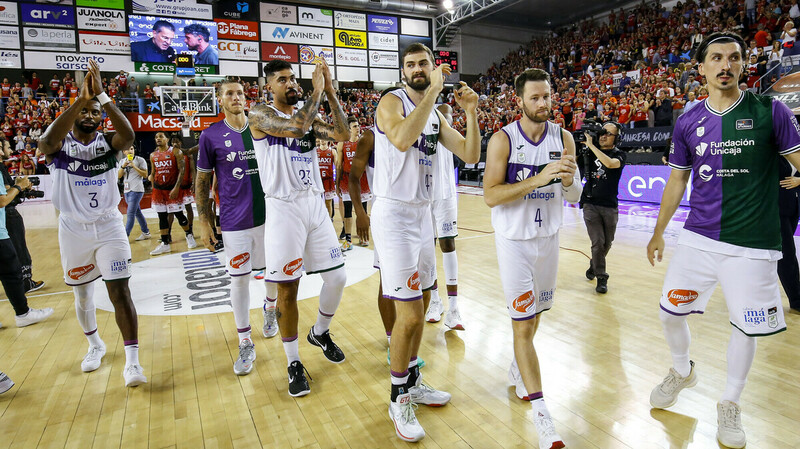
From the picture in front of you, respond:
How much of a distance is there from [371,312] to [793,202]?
13.8 ft

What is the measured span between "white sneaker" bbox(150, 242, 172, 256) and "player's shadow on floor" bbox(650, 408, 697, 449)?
8.03m

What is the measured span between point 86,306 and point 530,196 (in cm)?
358

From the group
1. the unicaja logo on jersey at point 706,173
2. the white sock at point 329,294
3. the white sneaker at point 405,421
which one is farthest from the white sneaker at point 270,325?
the unicaja logo on jersey at point 706,173

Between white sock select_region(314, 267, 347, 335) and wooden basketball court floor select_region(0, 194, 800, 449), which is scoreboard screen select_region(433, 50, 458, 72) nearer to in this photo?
wooden basketball court floor select_region(0, 194, 800, 449)

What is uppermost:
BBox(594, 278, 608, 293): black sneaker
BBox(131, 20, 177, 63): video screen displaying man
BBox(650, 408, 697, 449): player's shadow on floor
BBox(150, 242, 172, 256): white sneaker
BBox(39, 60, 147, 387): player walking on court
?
BBox(131, 20, 177, 63): video screen displaying man

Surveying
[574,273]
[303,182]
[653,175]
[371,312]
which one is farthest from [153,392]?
[653,175]

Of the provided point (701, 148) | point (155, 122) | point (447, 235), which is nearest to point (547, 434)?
point (701, 148)

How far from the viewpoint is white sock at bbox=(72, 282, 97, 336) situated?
3934 millimetres

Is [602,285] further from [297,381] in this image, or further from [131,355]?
[131,355]

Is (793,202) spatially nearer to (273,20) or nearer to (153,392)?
(153,392)

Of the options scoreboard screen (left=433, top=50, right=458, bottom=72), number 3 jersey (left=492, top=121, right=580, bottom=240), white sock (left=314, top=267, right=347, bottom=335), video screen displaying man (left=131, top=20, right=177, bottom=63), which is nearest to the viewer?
number 3 jersey (left=492, top=121, right=580, bottom=240)

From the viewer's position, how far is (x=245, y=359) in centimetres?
388

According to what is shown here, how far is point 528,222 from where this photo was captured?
2.86 m

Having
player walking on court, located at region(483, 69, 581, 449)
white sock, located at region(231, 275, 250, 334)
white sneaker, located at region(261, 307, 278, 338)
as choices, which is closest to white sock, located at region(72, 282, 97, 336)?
white sock, located at region(231, 275, 250, 334)
